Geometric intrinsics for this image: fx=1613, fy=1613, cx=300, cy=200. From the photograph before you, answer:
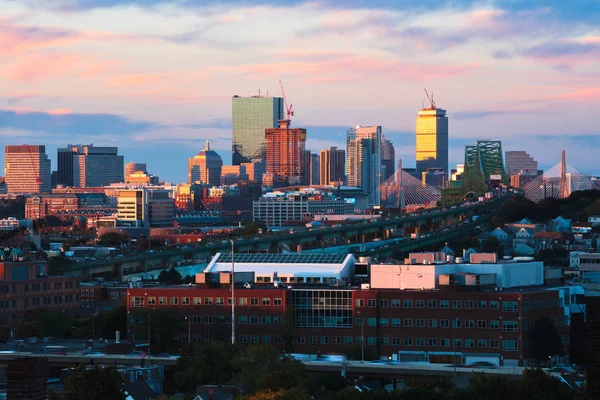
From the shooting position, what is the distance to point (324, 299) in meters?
74.6

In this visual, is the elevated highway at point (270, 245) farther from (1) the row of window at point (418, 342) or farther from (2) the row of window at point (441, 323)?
(2) the row of window at point (441, 323)

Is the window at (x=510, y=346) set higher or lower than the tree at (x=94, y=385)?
lower

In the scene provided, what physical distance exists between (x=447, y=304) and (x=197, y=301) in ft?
40.5

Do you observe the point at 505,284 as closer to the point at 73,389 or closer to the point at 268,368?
the point at 268,368

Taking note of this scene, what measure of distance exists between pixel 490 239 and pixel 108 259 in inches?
A: 1573

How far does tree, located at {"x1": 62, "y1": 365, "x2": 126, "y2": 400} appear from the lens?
43406 mm

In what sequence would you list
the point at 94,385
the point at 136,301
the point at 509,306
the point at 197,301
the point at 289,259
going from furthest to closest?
1. the point at 289,259
2. the point at 136,301
3. the point at 197,301
4. the point at 509,306
5. the point at 94,385

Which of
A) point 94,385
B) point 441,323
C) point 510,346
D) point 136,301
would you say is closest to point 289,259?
point 136,301

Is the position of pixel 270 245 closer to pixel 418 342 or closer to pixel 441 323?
pixel 418 342

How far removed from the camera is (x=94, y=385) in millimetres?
43812

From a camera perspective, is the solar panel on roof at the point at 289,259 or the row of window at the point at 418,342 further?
the solar panel on roof at the point at 289,259

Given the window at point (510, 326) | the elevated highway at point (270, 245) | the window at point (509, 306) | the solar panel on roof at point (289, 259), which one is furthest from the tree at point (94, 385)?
the elevated highway at point (270, 245)

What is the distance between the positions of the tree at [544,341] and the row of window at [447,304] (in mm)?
1370

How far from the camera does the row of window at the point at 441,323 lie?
230 ft
